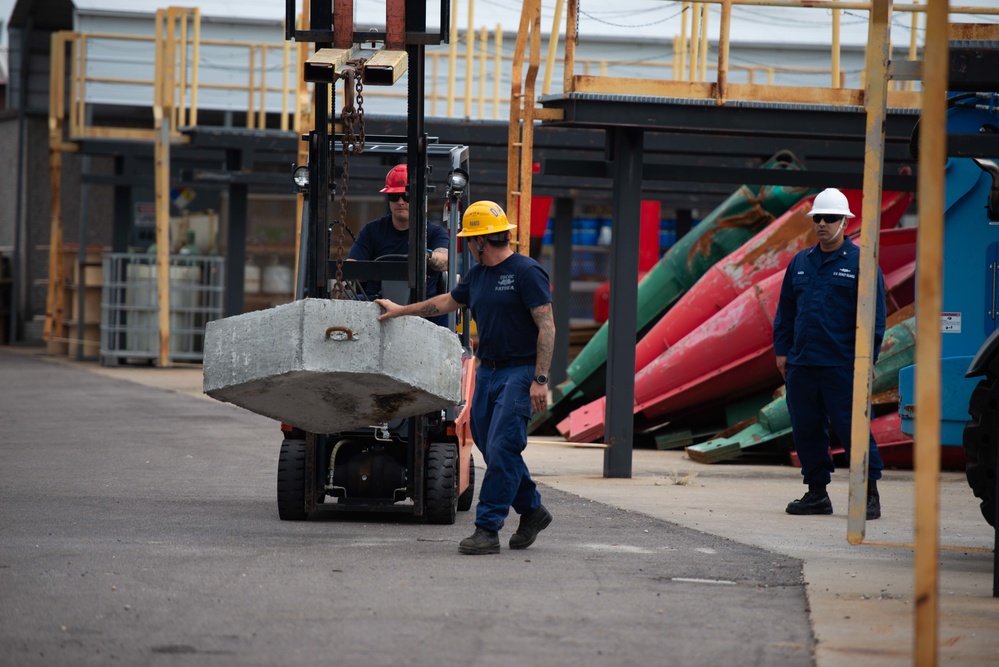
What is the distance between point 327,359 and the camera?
687 cm

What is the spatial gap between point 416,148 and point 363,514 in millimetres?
2233

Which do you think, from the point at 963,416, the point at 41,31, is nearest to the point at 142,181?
the point at 41,31

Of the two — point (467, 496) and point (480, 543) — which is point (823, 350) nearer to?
point (467, 496)

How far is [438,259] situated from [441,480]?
1337 mm

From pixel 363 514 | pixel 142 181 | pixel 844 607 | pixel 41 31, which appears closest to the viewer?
pixel 844 607

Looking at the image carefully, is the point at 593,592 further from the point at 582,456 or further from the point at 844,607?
the point at 582,456

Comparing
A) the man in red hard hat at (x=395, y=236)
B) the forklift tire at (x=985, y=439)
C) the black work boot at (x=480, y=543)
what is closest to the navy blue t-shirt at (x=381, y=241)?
the man in red hard hat at (x=395, y=236)

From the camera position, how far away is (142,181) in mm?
23562

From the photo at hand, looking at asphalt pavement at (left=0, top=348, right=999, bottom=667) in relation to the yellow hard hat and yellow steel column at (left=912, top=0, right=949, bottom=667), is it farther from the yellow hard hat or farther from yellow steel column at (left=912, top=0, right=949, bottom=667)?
the yellow hard hat

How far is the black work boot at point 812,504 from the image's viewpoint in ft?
29.7

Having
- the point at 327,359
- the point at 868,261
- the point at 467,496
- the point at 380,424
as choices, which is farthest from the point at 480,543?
the point at 868,261

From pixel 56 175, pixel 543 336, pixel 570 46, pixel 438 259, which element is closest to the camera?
pixel 543 336

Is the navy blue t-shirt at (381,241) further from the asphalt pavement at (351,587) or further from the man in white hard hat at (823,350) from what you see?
the man in white hard hat at (823,350)

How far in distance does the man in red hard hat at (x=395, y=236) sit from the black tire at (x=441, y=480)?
93 cm
